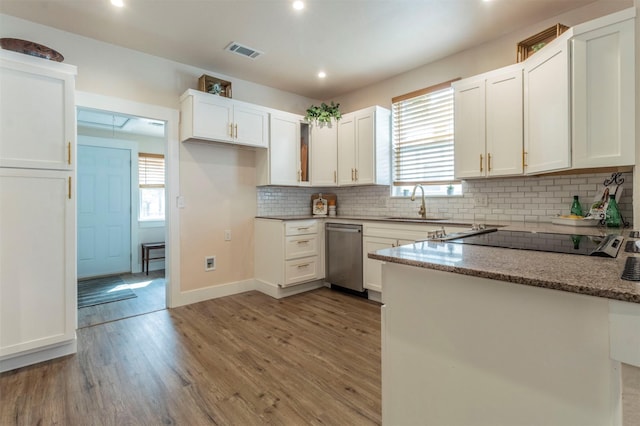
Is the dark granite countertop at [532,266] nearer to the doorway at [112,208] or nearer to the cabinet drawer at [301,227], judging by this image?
the cabinet drawer at [301,227]

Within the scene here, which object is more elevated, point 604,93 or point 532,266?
point 604,93

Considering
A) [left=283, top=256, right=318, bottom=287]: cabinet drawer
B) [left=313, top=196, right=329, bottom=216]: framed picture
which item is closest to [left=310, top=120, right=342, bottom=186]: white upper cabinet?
[left=313, top=196, right=329, bottom=216]: framed picture

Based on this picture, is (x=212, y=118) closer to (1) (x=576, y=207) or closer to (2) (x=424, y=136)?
(2) (x=424, y=136)

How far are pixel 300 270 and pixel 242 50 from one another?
2486mm

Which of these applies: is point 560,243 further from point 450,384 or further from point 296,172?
point 296,172

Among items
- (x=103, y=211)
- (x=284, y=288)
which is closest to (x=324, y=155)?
(x=284, y=288)

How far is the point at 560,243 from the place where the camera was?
4.68 ft

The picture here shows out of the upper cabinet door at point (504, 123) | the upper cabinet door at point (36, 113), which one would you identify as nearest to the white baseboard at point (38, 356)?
the upper cabinet door at point (36, 113)

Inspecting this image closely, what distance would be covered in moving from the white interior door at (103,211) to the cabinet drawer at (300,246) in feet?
10.5

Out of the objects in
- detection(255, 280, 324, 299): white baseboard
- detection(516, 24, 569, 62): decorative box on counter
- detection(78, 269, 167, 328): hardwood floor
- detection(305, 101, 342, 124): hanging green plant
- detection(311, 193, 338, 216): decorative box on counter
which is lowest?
detection(78, 269, 167, 328): hardwood floor

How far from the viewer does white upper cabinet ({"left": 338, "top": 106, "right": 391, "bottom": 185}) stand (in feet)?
12.2

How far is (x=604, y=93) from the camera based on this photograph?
199 cm

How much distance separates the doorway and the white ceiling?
5.75 ft

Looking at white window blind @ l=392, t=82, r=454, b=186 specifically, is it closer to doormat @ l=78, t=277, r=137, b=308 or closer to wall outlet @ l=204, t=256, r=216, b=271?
wall outlet @ l=204, t=256, r=216, b=271
